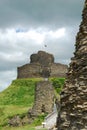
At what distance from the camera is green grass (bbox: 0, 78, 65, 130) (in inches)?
2106

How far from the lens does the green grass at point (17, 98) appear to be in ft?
176

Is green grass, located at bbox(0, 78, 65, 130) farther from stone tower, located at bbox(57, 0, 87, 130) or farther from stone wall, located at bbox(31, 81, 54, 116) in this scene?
stone tower, located at bbox(57, 0, 87, 130)

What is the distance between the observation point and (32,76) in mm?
83250

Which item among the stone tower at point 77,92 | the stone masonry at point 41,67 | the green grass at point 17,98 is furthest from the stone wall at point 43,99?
the stone tower at point 77,92

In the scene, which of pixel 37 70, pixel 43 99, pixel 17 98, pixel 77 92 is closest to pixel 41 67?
pixel 37 70

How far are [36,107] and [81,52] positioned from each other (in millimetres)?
36886

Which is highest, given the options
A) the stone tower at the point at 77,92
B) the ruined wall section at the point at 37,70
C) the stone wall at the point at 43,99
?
the ruined wall section at the point at 37,70

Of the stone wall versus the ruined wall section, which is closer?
the stone wall

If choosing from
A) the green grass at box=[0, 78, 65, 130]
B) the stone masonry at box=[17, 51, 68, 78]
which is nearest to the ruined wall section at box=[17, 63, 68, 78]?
the stone masonry at box=[17, 51, 68, 78]

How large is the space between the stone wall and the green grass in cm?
342

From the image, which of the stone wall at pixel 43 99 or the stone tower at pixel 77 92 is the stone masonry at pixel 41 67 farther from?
the stone tower at pixel 77 92

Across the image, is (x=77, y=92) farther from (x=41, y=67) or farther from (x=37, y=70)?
(x=41, y=67)

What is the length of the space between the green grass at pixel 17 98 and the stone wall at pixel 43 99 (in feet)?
11.2

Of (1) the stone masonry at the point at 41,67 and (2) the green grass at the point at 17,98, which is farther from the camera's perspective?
(1) the stone masonry at the point at 41,67
